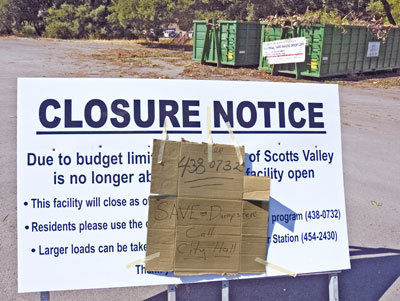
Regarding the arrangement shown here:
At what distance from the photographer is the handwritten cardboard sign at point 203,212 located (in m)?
2.90

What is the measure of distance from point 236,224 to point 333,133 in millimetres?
1115

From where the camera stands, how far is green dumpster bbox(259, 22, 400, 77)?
16672mm

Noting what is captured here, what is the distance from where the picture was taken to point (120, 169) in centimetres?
302

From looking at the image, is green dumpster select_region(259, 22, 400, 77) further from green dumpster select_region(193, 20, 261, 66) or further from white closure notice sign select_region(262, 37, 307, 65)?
green dumpster select_region(193, 20, 261, 66)

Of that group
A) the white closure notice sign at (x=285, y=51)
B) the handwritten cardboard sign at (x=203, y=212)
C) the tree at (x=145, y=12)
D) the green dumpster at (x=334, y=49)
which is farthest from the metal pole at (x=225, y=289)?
the tree at (x=145, y=12)

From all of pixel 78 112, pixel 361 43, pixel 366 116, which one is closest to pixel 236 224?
pixel 78 112

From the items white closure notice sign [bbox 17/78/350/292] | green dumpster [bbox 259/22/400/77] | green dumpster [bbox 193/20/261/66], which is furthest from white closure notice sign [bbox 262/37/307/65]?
Answer: white closure notice sign [bbox 17/78/350/292]

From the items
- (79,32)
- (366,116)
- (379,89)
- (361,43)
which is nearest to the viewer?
(366,116)

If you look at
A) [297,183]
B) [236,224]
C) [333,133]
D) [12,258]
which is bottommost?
[12,258]

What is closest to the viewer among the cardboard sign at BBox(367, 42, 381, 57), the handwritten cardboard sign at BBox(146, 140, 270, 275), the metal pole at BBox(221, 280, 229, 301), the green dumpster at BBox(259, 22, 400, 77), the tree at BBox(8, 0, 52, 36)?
the handwritten cardboard sign at BBox(146, 140, 270, 275)

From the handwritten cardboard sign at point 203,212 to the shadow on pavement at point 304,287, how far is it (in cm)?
99

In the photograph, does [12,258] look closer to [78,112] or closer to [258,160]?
[78,112]

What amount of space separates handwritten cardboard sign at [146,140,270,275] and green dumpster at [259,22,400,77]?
14.7m

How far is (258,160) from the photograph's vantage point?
10.5 ft
